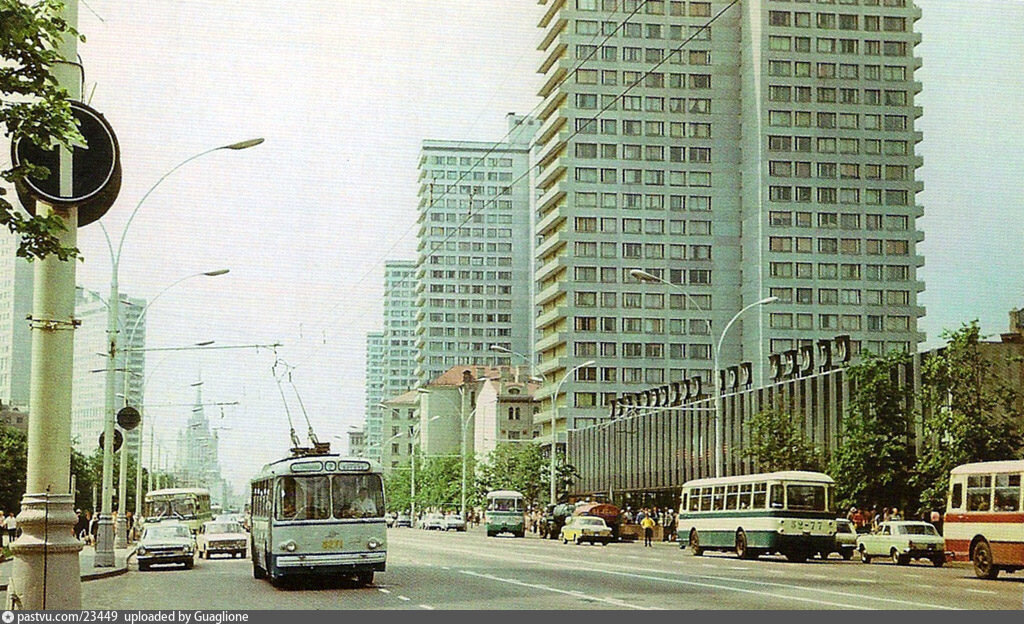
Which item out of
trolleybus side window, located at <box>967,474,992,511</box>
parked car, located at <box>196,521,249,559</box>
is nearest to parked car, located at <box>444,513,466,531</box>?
parked car, located at <box>196,521,249,559</box>

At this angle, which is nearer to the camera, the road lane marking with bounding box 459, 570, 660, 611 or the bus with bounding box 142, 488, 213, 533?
the road lane marking with bounding box 459, 570, 660, 611

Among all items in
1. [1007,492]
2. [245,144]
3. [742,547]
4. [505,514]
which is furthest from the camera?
Answer: [505,514]

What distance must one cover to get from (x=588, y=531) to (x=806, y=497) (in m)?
18.2

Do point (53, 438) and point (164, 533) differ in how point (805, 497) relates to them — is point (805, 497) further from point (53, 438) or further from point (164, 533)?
point (53, 438)

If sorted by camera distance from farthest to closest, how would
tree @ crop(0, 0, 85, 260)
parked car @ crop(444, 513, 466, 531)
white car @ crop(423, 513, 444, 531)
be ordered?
1. white car @ crop(423, 513, 444, 531)
2. parked car @ crop(444, 513, 466, 531)
3. tree @ crop(0, 0, 85, 260)

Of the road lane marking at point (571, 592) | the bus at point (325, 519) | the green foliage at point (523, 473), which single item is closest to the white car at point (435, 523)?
the green foliage at point (523, 473)

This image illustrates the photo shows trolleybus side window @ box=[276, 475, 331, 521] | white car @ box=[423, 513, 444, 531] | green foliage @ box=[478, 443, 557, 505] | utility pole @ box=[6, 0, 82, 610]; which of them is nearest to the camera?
utility pole @ box=[6, 0, 82, 610]

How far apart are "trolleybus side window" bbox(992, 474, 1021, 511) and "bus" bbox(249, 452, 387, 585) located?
478 inches

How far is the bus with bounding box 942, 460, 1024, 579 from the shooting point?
26.3 m

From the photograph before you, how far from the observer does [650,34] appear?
100 m

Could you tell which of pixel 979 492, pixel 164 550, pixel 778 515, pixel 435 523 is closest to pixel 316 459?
pixel 164 550

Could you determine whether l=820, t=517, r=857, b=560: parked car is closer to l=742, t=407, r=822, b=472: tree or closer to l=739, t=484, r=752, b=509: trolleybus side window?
l=739, t=484, r=752, b=509: trolleybus side window

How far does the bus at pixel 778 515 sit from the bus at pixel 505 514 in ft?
101

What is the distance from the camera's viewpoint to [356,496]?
74.3 ft
